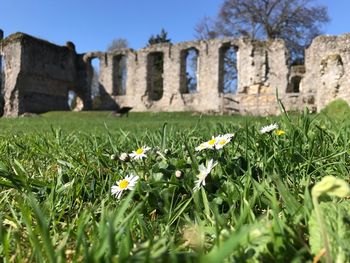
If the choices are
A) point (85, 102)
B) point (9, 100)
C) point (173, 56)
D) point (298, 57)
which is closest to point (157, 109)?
point (173, 56)

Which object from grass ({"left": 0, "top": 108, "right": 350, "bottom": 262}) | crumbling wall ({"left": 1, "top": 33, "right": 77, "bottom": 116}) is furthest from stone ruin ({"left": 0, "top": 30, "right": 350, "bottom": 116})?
grass ({"left": 0, "top": 108, "right": 350, "bottom": 262})

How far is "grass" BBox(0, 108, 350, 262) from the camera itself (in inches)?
27.7

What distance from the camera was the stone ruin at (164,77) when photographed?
71.2ft

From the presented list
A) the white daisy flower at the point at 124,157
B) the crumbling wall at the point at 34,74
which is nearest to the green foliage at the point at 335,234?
the white daisy flower at the point at 124,157

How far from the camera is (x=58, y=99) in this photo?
90.0ft

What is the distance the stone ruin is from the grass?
1790 cm

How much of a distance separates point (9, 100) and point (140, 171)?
83.9ft

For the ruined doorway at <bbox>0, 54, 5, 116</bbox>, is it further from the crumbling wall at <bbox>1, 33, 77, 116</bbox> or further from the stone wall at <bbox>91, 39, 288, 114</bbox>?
the stone wall at <bbox>91, 39, 288, 114</bbox>

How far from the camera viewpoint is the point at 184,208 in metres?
1.16

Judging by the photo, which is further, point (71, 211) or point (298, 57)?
point (298, 57)

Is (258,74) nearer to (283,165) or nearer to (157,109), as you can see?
(157,109)

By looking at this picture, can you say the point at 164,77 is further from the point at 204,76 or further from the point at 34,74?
the point at 34,74

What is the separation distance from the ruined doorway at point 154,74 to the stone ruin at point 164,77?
7cm

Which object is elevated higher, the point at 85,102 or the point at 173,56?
the point at 173,56
